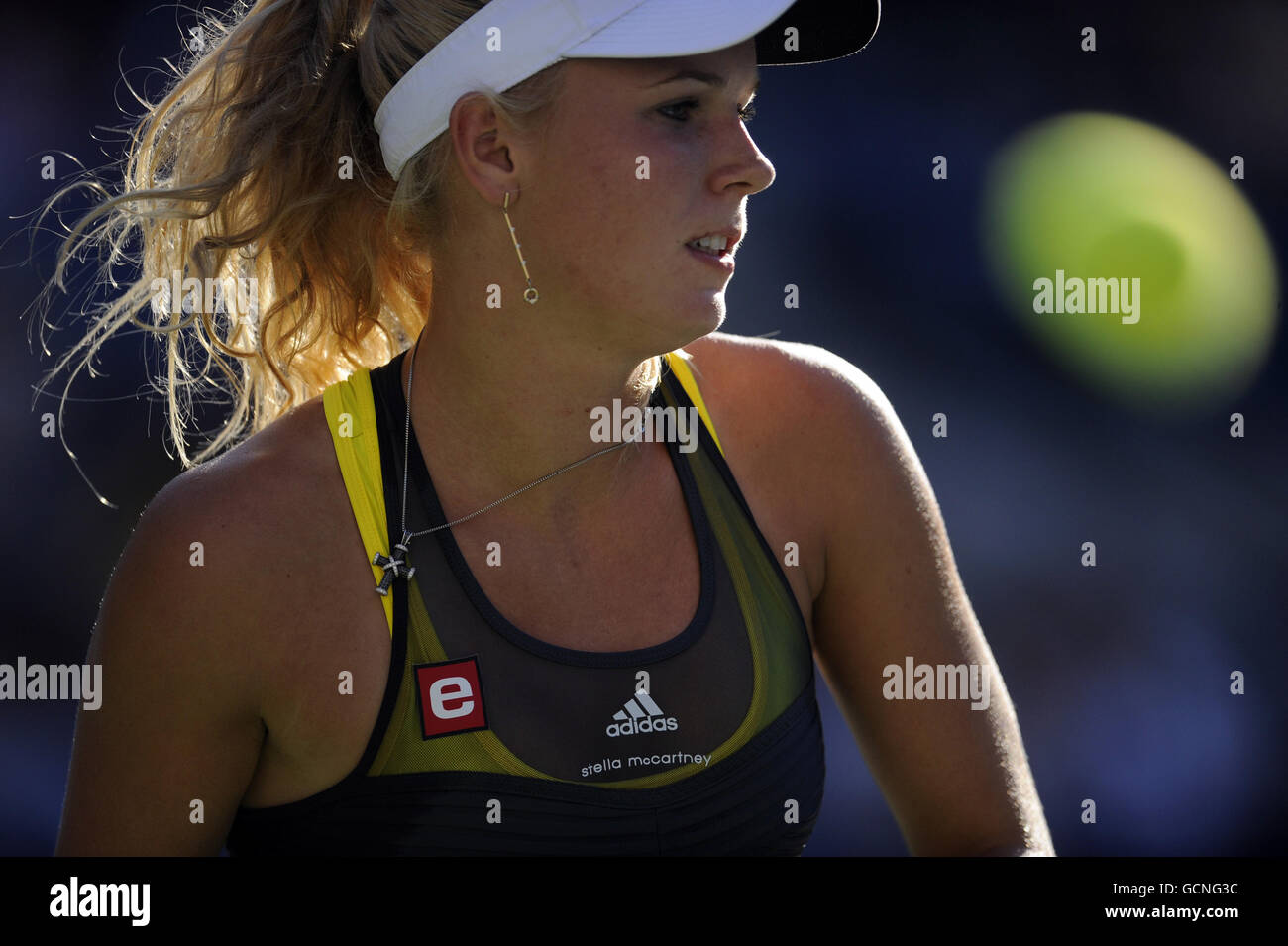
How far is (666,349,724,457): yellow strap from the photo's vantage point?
1817 millimetres

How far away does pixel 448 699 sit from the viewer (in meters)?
1.54

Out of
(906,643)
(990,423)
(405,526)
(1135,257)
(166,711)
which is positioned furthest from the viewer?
(1135,257)

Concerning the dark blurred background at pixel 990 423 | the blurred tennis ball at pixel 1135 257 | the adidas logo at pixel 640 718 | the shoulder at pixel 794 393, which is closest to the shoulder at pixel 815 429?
the shoulder at pixel 794 393

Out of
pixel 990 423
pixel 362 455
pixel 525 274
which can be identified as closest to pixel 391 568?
pixel 362 455

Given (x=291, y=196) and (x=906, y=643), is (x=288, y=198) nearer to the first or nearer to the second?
(x=291, y=196)

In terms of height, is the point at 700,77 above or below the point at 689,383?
above

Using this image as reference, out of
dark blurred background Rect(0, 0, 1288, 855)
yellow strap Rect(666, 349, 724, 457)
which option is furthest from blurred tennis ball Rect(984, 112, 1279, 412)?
yellow strap Rect(666, 349, 724, 457)

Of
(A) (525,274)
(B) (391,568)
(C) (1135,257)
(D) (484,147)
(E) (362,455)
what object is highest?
(C) (1135,257)

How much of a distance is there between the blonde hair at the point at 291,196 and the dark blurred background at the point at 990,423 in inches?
49.0

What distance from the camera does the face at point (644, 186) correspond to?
1574 millimetres

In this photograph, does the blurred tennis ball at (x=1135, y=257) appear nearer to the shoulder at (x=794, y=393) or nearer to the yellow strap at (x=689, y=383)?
the shoulder at (x=794, y=393)

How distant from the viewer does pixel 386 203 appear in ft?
6.00

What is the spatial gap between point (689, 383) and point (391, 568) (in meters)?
0.51

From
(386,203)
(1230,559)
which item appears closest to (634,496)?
(386,203)
